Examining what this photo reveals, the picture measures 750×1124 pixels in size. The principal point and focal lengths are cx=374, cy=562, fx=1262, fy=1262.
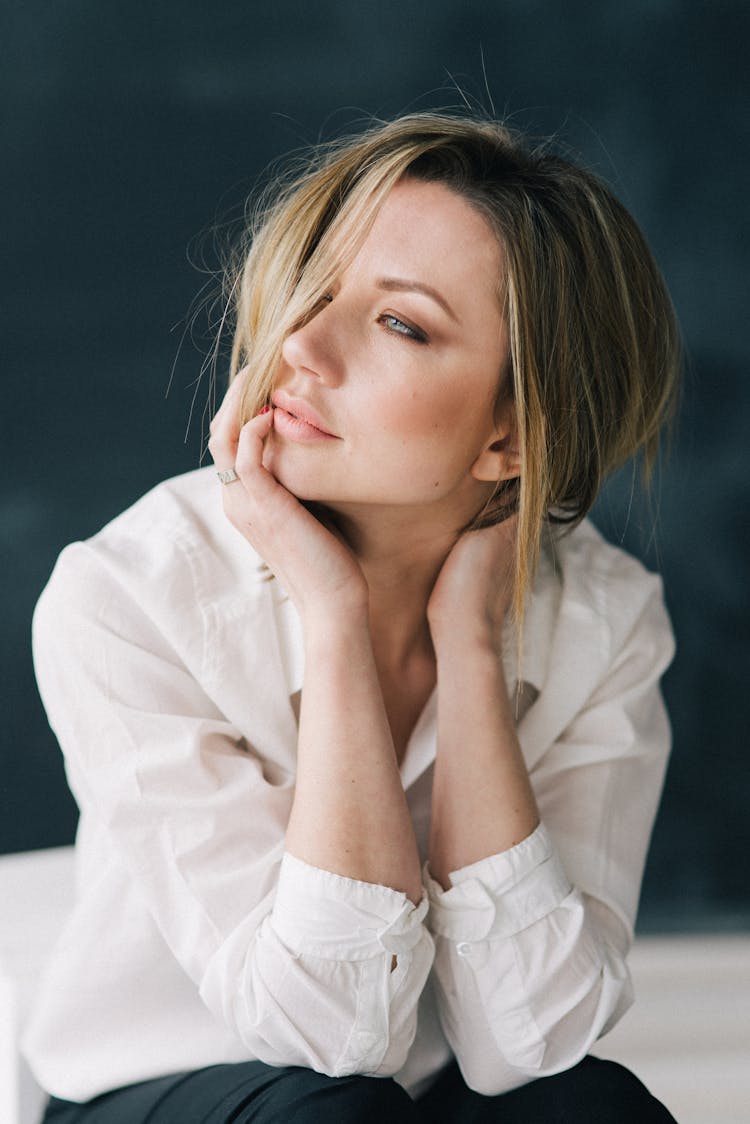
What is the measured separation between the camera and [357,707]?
1.32 metres

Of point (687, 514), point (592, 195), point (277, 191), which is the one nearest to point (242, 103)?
point (277, 191)

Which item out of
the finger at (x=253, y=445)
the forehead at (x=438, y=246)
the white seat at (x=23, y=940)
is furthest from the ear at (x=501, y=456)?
the white seat at (x=23, y=940)

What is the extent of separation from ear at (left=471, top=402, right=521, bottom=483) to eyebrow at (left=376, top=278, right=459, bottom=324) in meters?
0.17

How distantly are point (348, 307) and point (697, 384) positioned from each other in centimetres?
97

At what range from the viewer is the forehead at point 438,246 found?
4.30ft

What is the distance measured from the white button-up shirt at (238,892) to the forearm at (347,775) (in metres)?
0.03

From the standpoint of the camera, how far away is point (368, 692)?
52.4 inches

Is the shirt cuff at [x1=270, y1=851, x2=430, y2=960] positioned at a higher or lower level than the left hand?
lower

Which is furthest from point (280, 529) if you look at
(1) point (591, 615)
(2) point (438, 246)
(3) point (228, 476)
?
(1) point (591, 615)

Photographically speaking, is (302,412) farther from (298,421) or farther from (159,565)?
(159,565)

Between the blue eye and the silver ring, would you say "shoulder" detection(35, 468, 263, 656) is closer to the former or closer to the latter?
the silver ring

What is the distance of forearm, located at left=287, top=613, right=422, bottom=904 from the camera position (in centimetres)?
129

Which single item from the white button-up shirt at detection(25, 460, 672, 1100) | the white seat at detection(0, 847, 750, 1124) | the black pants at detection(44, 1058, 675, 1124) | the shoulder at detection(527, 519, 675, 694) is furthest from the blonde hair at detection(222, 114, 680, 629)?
the white seat at detection(0, 847, 750, 1124)

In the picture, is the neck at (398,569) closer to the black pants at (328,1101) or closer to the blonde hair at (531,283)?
the blonde hair at (531,283)
